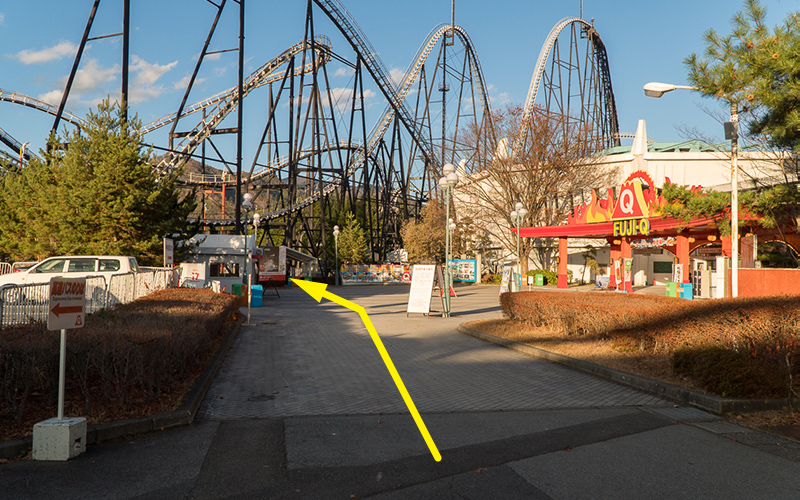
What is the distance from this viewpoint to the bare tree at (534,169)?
41.3 m

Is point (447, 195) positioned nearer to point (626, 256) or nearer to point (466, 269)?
point (626, 256)

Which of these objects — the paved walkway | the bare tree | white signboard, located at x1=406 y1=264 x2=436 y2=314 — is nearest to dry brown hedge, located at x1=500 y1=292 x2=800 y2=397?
the paved walkway

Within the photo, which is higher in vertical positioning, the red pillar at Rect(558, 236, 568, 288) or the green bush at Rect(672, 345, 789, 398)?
the red pillar at Rect(558, 236, 568, 288)

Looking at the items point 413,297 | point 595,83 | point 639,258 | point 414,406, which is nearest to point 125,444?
point 414,406

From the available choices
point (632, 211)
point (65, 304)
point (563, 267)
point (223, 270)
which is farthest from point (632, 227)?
point (65, 304)

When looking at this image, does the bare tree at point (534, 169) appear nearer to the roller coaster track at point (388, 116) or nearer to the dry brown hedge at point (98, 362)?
the roller coaster track at point (388, 116)

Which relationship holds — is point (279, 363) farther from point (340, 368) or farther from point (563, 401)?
point (563, 401)

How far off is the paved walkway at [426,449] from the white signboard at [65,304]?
1.20 meters

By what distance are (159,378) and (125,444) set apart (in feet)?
3.93

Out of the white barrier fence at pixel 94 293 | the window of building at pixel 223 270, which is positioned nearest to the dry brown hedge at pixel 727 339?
the white barrier fence at pixel 94 293

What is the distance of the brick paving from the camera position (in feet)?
22.9

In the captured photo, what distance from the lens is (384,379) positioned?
854 cm

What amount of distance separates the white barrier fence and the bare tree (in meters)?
29.5
